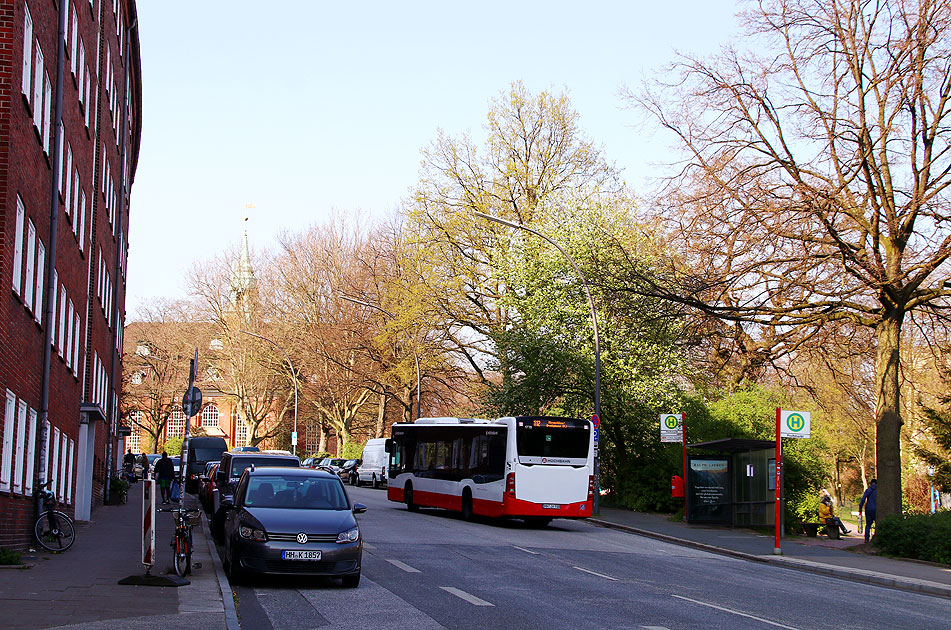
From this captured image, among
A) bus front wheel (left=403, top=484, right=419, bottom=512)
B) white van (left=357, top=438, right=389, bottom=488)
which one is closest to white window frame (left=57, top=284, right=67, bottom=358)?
bus front wheel (left=403, top=484, right=419, bottom=512)

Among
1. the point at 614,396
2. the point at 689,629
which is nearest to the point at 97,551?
the point at 689,629

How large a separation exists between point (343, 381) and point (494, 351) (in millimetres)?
19111

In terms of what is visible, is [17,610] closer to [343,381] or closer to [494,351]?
[494,351]

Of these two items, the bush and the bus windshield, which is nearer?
the bush

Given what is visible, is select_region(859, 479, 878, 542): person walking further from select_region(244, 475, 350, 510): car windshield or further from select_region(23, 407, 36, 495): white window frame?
select_region(23, 407, 36, 495): white window frame

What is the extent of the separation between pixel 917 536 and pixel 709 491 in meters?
9.14

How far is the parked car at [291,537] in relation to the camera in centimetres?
1366

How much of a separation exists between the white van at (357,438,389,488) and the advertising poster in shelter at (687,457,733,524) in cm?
2568

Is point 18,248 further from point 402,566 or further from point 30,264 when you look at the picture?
point 402,566

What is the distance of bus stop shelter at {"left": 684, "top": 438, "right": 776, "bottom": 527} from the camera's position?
2839 cm

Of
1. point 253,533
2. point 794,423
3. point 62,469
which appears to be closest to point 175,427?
point 62,469

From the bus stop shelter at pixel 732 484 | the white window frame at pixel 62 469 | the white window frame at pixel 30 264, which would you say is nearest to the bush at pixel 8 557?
the white window frame at pixel 30 264

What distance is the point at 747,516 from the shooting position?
29.4m

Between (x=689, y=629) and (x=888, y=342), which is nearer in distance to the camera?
(x=689, y=629)
